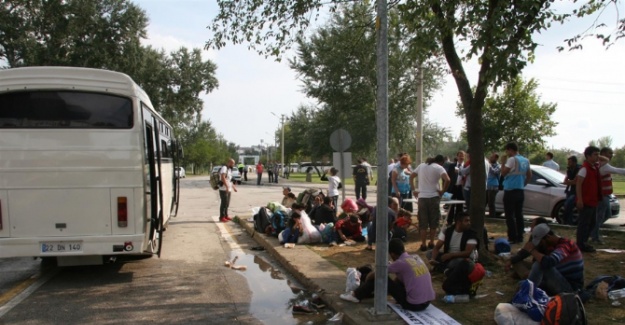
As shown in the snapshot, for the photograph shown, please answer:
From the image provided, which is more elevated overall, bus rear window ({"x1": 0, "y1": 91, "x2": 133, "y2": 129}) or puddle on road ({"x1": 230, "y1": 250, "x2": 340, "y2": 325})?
bus rear window ({"x1": 0, "y1": 91, "x2": 133, "y2": 129})

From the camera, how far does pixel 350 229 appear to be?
10484mm

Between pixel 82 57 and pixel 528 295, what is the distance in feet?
105

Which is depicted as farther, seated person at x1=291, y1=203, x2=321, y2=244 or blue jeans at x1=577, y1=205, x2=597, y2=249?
seated person at x1=291, y1=203, x2=321, y2=244

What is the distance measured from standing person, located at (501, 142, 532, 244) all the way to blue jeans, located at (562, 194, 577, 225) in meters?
2.76

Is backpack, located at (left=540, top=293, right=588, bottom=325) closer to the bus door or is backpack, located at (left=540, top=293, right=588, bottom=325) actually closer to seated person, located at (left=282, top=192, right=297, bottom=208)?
the bus door

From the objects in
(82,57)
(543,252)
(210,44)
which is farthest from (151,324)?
(82,57)

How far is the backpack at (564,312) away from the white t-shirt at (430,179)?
4340 millimetres

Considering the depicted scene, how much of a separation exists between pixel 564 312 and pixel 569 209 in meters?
8.28

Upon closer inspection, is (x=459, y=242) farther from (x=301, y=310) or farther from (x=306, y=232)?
(x=306, y=232)

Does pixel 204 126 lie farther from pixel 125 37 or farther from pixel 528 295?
pixel 528 295

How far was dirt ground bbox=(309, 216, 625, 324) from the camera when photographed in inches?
210

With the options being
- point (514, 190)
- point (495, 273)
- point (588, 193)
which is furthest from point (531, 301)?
point (514, 190)

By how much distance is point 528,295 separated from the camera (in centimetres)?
495

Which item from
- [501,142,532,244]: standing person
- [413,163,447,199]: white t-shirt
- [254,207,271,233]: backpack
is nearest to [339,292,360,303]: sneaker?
[413,163,447,199]: white t-shirt
